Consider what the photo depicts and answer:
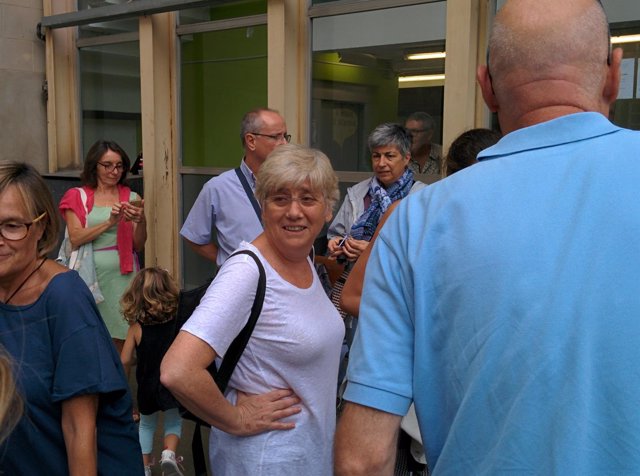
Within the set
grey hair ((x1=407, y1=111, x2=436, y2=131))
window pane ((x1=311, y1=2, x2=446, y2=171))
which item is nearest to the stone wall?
window pane ((x1=311, y1=2, x2=446, y2=171))

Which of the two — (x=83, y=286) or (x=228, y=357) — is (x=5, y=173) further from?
(x=228, y=357)

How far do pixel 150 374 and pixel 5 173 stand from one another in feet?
7.87

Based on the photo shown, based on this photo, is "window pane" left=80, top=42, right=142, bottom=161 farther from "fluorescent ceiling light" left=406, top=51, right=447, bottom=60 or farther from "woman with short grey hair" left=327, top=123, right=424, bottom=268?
"woman with short grey hair" left=327, top=123, right=424, bottom=268

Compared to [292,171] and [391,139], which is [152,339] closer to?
[391,139]

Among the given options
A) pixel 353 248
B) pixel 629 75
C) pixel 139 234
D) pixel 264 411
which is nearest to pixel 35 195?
pixel 264 411

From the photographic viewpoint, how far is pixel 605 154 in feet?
4.22

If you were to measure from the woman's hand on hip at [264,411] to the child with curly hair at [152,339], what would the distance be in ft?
6.18

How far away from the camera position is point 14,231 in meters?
2.16

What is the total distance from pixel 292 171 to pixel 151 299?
1943 mm

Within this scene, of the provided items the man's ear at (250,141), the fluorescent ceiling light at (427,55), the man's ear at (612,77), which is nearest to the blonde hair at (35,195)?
the man's ear at (612,77)

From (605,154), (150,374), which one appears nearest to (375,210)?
(150,374)

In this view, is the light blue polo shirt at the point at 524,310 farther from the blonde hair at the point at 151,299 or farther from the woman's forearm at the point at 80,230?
the woman's forearm at the point at 80,230

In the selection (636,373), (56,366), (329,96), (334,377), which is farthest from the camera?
(329,96)

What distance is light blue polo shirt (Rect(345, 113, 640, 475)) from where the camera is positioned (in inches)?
47.8
